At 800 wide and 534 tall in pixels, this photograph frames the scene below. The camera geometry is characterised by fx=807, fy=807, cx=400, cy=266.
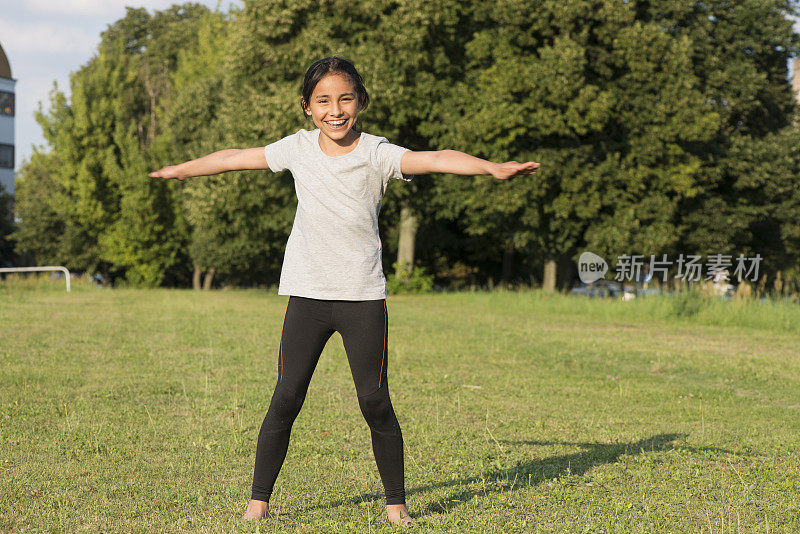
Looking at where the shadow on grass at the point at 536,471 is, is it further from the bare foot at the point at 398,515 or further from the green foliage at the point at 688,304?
the green foliage at the point at 688,304

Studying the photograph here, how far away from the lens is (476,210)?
1131 inches

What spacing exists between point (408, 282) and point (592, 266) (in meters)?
6.70

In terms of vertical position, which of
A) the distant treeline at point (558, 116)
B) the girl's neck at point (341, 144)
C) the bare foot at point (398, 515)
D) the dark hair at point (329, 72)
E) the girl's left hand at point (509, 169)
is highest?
the distant treeline at point (558, 116)

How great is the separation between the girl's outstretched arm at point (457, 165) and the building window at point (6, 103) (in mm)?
57187

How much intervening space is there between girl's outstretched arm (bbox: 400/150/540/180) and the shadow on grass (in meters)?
2.03

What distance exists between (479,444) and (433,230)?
27600 mm

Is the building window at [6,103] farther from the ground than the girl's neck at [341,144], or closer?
farther from the ground

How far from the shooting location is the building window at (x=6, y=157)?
52.8 meters

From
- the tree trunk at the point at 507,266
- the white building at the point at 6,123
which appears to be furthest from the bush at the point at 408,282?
the white building at the point at 6,123

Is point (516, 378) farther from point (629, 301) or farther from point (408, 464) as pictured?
point (629, 301)

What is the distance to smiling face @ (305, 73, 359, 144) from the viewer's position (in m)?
4.18

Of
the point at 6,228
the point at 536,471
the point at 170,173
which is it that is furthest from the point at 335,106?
the point at 6,228

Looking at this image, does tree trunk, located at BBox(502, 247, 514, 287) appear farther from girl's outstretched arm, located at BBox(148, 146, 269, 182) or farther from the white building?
the white building

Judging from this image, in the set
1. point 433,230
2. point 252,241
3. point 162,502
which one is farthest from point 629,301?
point 252,241
